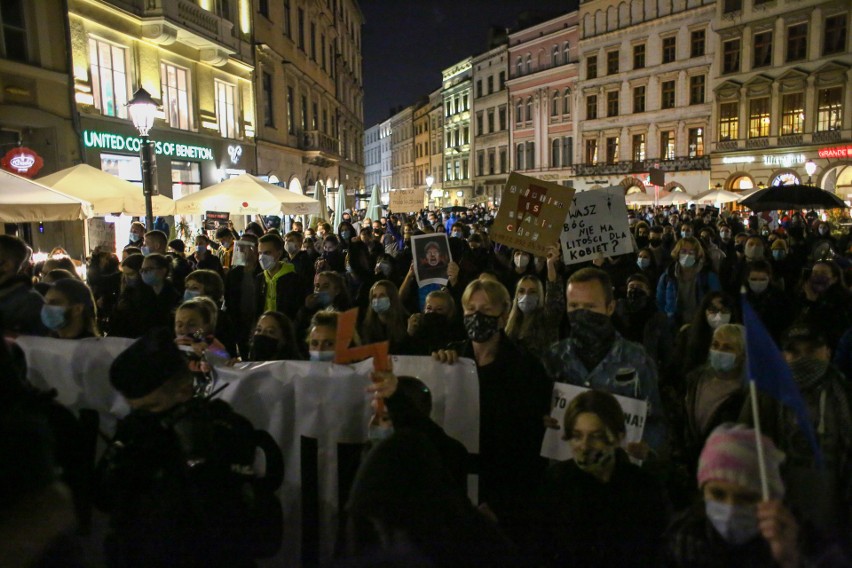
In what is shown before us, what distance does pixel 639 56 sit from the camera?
4819cm

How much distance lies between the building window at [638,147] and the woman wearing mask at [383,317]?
1853 inches

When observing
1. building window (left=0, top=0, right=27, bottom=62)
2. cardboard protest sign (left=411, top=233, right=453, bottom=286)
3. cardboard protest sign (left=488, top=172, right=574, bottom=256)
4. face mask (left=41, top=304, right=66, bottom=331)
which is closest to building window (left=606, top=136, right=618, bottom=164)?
building window (left=0, top=0, right=27, bottom=62)

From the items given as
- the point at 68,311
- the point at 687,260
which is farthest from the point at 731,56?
the point at 68,311

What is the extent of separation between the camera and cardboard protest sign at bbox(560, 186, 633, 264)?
6.62 meters

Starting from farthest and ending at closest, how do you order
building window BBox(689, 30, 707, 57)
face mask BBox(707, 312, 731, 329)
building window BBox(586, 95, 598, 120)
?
building window BBox(586, 95, 598, 120)
building window BBox(689, 30, 707, 57)
face mask BBox(707, 312, 731, 329)

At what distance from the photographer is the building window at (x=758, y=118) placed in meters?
39.9

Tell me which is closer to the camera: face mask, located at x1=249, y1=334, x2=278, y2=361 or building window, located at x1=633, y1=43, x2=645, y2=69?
face mask, located at x1=249, y1=334, x2=278, y2=361

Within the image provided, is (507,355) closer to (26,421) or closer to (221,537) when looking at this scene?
(221,537)

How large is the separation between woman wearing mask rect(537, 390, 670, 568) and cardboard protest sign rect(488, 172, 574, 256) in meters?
3.59

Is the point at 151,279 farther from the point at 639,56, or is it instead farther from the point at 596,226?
the point at 639,56

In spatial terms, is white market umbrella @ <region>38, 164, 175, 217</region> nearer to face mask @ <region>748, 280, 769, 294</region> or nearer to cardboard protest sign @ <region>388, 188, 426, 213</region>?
face mask @ <region>748, 280, 769, 294</region>

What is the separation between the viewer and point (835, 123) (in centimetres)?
3622

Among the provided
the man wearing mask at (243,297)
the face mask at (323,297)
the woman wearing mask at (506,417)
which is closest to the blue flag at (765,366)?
the woman wearing mask at (506,417)

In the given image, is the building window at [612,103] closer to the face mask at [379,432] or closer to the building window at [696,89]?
the building window at [696,89]
